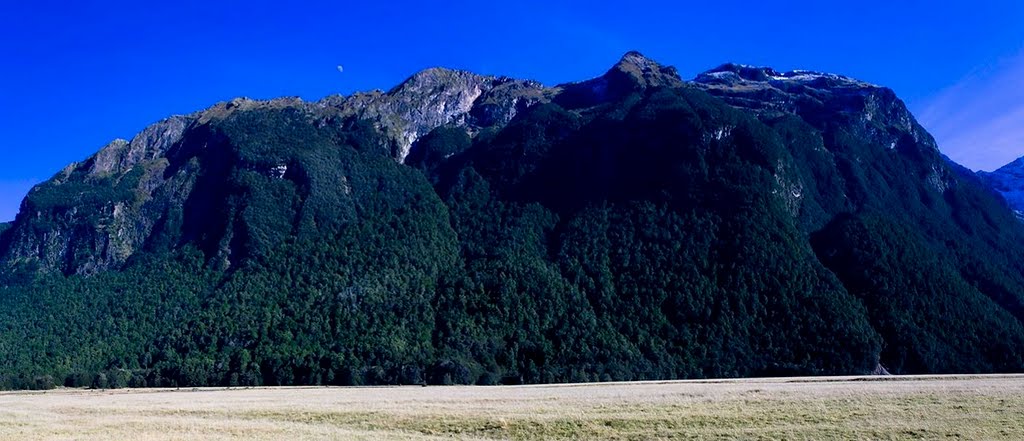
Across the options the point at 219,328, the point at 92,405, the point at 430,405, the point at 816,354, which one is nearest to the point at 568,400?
A: the point at 430,405

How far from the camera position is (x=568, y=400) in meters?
68.6

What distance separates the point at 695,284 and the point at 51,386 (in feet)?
456

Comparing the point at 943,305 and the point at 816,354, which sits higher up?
the point at 943,305

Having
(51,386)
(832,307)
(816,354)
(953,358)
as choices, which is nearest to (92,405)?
(51,386)

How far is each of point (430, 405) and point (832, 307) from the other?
13307 cm

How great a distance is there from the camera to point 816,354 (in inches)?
6403

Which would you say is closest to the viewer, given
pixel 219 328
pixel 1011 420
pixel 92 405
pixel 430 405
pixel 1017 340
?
pixel 1011 420

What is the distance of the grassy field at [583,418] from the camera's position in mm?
47656

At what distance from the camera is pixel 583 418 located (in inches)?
2116

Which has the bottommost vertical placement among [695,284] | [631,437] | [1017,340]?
[631,437]

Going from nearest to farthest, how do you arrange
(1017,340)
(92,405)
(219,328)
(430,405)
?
(430,405) → (92,405) → (1017,340) → (219,328)

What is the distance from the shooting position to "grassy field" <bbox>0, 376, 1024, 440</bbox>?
156ft

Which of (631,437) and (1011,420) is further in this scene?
(1011,420)

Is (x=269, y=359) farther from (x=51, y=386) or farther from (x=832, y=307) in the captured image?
(x=832, y=307)
